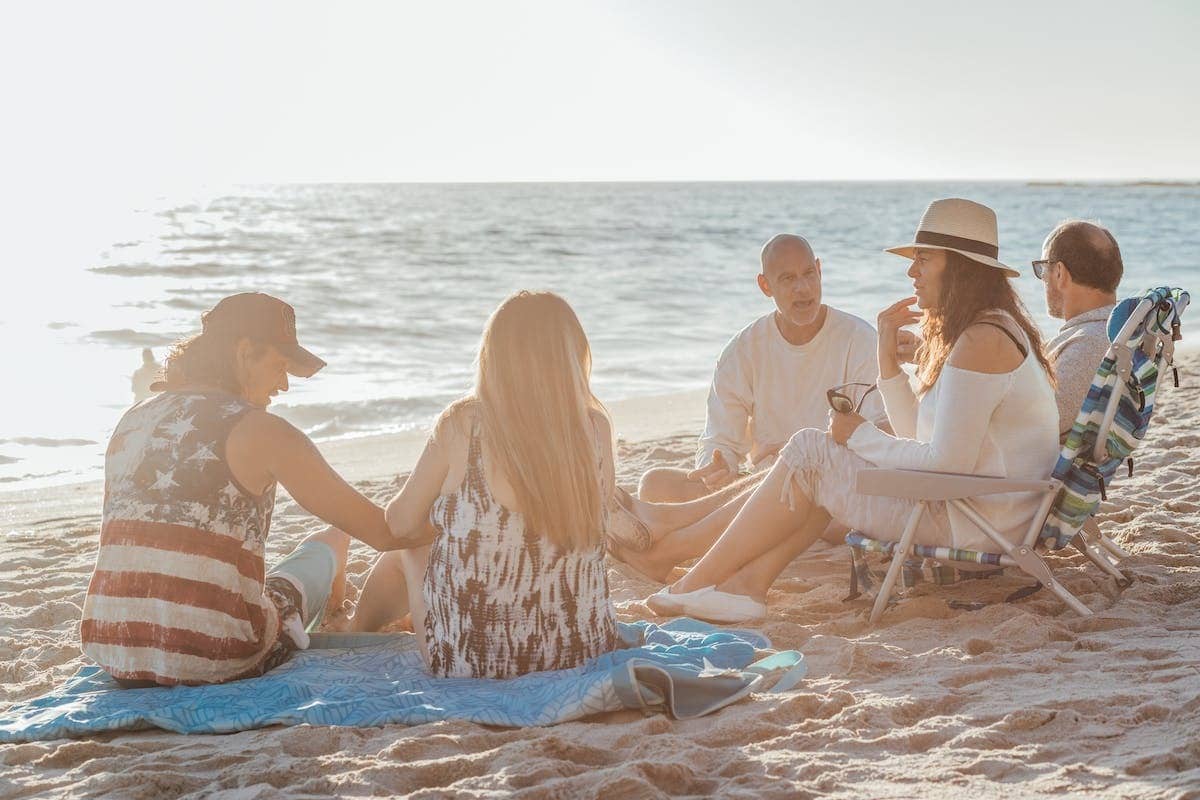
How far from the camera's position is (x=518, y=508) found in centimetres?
354

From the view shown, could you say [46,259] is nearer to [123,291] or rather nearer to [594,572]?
[123,291]

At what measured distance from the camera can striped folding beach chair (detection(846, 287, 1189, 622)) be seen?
394 centimetres

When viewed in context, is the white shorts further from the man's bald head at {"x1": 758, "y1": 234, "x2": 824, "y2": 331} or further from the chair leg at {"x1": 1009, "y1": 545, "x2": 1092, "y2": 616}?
the man's bald head at {"x1": 758, "y1": 234, "x2": 824, "y2": 331}

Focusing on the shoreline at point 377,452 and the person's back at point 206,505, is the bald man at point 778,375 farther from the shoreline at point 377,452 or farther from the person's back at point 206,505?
the person's back at point 206,505

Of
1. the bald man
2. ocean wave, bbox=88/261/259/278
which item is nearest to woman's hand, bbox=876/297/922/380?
the bald man

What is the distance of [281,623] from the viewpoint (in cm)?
393

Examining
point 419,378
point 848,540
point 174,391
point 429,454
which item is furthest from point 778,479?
point 419,378

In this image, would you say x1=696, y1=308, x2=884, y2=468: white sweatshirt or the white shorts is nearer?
the white shorts

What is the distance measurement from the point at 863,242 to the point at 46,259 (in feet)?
72.5

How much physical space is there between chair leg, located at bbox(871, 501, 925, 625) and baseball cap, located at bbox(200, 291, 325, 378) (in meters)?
2.01

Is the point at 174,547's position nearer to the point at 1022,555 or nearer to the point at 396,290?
the point at 1022,555

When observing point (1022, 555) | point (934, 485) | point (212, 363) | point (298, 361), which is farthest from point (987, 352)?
point (212, 363)

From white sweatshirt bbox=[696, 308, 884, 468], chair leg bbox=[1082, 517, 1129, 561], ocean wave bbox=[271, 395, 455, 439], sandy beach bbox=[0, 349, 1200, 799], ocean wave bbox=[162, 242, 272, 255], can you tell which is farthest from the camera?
ocean wave bbox=[162, 242, 272, 255]

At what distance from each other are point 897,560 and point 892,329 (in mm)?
868
